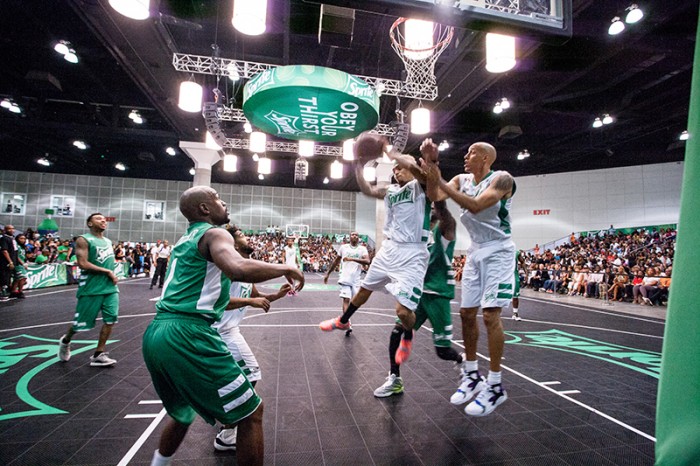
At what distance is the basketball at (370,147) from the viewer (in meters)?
3.40

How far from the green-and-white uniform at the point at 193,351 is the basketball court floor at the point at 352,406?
34.0 inches

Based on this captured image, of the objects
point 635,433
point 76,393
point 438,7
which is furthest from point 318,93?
point 635,433

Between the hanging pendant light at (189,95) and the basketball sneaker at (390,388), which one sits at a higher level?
the hanging pendant light at (189,95)

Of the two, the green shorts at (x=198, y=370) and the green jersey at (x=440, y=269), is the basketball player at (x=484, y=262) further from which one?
the green shorts at (x=198, y=370)

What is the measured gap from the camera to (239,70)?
9.71 metres

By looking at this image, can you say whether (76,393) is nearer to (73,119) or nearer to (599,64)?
(599,64)

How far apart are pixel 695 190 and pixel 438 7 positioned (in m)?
2.81

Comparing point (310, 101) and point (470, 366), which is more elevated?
point (310, 101)

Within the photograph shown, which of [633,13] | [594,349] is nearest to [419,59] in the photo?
[633,13]

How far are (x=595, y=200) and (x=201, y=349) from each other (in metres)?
24.2

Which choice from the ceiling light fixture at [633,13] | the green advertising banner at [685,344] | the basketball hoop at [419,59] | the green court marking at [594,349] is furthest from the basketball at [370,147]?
the ceiling light fixture at [633,13]

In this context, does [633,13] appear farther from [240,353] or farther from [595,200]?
[595,200]

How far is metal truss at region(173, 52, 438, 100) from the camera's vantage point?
954 cm

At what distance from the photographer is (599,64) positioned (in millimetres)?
10633
